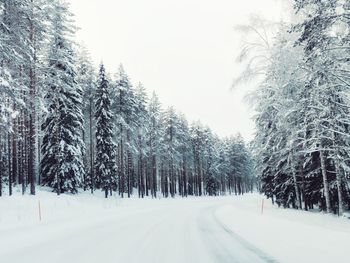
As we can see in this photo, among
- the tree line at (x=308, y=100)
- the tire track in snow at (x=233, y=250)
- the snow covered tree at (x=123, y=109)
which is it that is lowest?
the tire track in snow at (x=233, y=250)

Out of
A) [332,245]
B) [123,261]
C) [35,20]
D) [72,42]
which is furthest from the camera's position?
[72,42]

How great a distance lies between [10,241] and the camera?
37.5ft

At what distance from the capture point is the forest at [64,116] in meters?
20.8

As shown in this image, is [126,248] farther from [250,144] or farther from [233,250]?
[250,144]

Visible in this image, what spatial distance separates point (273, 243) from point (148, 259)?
162 inches

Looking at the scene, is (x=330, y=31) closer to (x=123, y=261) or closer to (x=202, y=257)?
(x=202, y=257)

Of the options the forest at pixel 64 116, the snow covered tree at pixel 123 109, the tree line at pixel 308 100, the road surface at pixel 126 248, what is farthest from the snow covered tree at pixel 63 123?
the road surface at pixel 126 248

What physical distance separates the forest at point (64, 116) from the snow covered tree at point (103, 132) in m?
0.11

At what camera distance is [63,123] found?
108 feet

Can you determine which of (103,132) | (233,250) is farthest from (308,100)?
(103,132)

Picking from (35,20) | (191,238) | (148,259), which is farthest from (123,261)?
(35,20)

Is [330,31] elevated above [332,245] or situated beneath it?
elevated above

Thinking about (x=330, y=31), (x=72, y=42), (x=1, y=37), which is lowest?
Answer: (x=330, y=31)

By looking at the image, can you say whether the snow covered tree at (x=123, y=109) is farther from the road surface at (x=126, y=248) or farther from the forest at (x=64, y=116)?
the road surface at (x=126, y=248)
